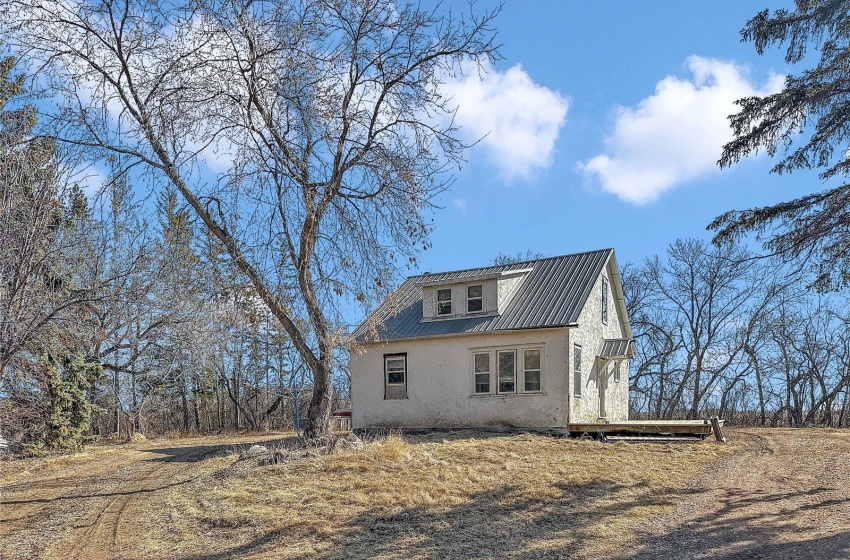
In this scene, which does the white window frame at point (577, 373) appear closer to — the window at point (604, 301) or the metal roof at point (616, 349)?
the metal roof at point (616, 349)

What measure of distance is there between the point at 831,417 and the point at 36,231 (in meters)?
27.3

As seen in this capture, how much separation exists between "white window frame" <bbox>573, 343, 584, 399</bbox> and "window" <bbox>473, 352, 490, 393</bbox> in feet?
7.53

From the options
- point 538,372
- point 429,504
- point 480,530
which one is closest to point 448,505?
point 429,504

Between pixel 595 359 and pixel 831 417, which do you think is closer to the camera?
pixel 595 359

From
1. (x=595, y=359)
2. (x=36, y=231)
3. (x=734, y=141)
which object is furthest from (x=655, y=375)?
(x=36, y=231)

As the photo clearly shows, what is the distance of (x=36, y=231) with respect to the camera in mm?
10750

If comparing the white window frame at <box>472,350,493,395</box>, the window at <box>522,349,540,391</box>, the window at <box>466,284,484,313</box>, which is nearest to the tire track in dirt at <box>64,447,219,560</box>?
the white window frame at <box>472,350,493,395</box>

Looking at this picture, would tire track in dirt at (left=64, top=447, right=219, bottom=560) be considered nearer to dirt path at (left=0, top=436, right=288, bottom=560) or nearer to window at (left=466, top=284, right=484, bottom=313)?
dirt path at (left=0, top=436, right=288, bottom=560)

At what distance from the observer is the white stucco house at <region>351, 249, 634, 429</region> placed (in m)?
16.7

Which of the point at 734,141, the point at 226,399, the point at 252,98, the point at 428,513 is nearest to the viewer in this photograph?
the point at 428,513

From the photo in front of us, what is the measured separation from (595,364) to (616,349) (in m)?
0.90

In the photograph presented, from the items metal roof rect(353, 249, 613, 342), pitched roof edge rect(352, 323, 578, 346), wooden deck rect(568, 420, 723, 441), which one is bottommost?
wooden deck rect(568, 420, 723, 441)

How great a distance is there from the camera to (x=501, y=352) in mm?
17375

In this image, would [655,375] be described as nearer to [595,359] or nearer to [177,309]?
[595,359]
